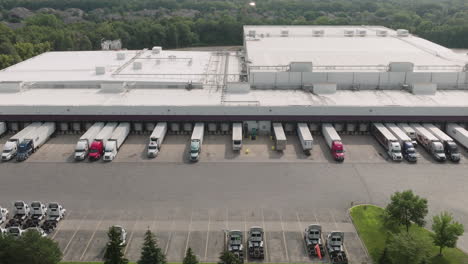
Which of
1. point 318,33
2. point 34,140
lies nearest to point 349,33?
point 318,33

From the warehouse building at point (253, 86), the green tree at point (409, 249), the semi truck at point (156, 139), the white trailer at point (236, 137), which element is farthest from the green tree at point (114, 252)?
the warehouse building at point (253, 86)

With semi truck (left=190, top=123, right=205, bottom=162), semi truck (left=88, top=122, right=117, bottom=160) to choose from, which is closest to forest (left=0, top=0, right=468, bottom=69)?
semi truck (left=88, top=122, right=117, bottom=160)

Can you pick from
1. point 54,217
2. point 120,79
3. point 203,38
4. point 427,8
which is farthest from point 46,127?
point 427,8

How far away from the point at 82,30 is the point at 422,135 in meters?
80.2

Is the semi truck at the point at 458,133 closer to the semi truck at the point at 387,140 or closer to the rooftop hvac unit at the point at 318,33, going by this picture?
the semi truck at the point at 387,140

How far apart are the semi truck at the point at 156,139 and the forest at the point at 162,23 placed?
119 ft

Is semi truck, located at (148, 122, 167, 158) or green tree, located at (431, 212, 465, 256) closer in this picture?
green tree, located at (431, 212, 465, 256)

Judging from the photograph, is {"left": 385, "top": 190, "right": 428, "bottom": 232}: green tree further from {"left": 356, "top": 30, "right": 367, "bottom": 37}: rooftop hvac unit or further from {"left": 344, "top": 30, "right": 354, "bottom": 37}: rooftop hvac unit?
{"left": 356, "top": 30, "right": 367, "bottom": 37}: rooftop hvac unit

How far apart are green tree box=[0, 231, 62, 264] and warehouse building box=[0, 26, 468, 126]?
72.1ft

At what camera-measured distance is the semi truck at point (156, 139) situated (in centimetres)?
3797

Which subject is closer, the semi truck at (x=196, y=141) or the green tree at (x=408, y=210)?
the green tree at (x=408, y=210)

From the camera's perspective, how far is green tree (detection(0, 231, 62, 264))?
841 inches

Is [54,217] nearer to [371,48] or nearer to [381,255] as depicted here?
[381,255]

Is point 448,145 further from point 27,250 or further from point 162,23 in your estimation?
point 162,23
